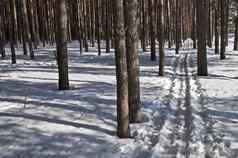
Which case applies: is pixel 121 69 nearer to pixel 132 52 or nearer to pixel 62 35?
pixel 132 52

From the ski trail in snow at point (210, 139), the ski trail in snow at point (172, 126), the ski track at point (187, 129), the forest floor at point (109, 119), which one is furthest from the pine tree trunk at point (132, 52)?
the ski trail in snow at point (210, 139)

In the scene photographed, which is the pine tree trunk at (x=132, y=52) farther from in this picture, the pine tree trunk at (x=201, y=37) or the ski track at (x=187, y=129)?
the pine tree trunk at (x=201, y=37)

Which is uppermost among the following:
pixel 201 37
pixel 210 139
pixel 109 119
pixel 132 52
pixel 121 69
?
pixel 201 37

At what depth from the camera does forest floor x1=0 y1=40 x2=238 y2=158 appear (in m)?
8.28

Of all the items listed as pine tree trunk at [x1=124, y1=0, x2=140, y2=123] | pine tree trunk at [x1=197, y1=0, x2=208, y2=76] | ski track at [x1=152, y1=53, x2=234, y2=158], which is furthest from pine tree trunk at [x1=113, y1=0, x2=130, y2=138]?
pine tree trunk at [x1=197, y1=0, x2=208, y2=76]

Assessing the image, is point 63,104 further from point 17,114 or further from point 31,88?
point 31,88

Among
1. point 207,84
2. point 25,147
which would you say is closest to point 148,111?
point 25,147

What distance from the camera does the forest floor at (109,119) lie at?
27.2 feet

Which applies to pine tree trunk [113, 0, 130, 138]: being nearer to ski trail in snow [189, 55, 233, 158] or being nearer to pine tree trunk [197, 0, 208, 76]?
ski trail in snow [189, 55, 233, 158]

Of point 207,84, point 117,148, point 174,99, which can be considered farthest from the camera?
point 207,84

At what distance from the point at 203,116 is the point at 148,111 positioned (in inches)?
68.5

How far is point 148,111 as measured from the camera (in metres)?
11.8

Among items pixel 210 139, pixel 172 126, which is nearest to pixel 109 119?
pixel 172 126

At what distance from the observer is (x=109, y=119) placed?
35.2 ft
